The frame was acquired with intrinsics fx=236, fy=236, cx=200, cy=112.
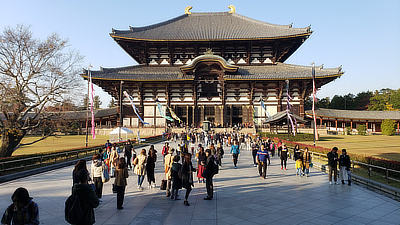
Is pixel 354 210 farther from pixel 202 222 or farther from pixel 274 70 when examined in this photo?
pixel 274 70

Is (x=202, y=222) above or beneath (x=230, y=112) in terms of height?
beneath

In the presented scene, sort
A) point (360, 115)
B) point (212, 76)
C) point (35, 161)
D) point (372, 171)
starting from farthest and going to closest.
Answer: point (360, 115), point (212, 76), point (35, 161), point (372, 171)

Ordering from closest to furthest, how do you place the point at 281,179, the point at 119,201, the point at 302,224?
the point at 302,224 → the point at 119,201 → the point at 281,179

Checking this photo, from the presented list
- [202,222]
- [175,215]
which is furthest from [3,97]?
[202,222]

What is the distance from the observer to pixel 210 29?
47.9 metres

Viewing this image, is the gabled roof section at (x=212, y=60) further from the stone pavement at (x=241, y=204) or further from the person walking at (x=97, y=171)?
the person walking at (x=97, y=171)

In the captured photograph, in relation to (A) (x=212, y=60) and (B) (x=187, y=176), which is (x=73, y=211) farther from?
(A) (x=212, y=60)

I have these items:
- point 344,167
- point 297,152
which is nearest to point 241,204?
point 344,167

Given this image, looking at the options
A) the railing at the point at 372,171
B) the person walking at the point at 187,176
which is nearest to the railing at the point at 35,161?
the person walking at the point at 187,176

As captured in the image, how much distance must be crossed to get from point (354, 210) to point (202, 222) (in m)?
4.63

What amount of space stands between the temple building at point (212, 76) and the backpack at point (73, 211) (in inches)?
1314

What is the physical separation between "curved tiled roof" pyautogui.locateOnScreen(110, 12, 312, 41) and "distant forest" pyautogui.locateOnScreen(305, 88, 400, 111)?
23809 mm

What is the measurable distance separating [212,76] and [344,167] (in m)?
33.0

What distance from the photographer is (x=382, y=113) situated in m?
48.3
